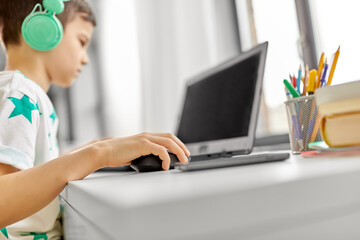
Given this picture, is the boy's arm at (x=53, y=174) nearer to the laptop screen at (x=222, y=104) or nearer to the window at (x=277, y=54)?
the laptop screen at (x=222, y=104)

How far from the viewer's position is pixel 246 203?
0.26 m

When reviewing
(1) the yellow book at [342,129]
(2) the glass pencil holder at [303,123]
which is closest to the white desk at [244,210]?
(1) the yellow book at [342,129]

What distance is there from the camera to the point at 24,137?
0.61 m

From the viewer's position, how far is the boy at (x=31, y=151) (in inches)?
20.1

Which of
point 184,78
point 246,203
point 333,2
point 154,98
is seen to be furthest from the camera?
point 154,98

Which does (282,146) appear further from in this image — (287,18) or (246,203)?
(246,203)

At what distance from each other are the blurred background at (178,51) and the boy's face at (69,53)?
28.1 inches

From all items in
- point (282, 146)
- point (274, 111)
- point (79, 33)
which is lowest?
point (282, 146)

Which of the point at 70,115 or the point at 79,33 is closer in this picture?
the point at 79,33

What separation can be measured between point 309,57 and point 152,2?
1.19 metres

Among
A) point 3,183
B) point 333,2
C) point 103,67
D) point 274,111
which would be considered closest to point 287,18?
point 333,2

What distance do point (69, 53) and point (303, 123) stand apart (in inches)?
30.9

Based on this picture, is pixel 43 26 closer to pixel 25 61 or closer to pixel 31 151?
pixel 25 61

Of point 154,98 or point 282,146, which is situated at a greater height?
point 154,98
